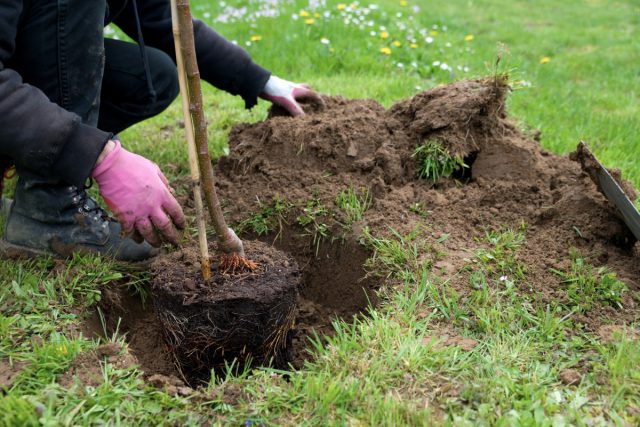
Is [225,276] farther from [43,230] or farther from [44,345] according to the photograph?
[43,230]

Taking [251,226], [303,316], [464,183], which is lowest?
[303,316]

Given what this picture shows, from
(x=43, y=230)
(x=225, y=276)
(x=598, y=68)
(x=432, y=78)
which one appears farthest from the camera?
(x=598, y=68)

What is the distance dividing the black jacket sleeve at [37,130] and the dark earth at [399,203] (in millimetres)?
479

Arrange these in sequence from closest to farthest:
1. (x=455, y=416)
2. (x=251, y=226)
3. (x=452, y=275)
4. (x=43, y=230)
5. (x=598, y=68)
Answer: (x=455, y=416) < (x=452, y=275) < (x=43, y=230) < (x=251, y=226) < (x=598, y=68)

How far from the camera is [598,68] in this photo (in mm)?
5582

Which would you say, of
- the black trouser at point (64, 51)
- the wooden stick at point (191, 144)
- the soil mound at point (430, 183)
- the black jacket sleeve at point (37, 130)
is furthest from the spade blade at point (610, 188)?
the black trouser at point (64, 51)

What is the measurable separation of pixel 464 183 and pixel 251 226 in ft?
3.35

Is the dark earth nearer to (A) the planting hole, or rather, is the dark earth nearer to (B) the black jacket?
(A) the planting hole

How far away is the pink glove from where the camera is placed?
81.4 inches

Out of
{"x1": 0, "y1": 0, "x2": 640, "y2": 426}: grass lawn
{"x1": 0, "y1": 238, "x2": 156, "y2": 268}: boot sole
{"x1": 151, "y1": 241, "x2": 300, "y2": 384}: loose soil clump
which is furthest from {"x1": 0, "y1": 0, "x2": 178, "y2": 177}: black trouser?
{"x1": 151, "y1": 241, "x2": 300, "y2": 384}: loose soil clump

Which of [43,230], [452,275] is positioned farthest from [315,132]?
[43,230]

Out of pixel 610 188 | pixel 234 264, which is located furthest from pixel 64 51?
pixel 610 188

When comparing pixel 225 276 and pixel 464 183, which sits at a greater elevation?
pixel 464 183

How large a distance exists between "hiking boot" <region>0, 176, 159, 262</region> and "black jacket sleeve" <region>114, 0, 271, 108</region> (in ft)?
3.09
